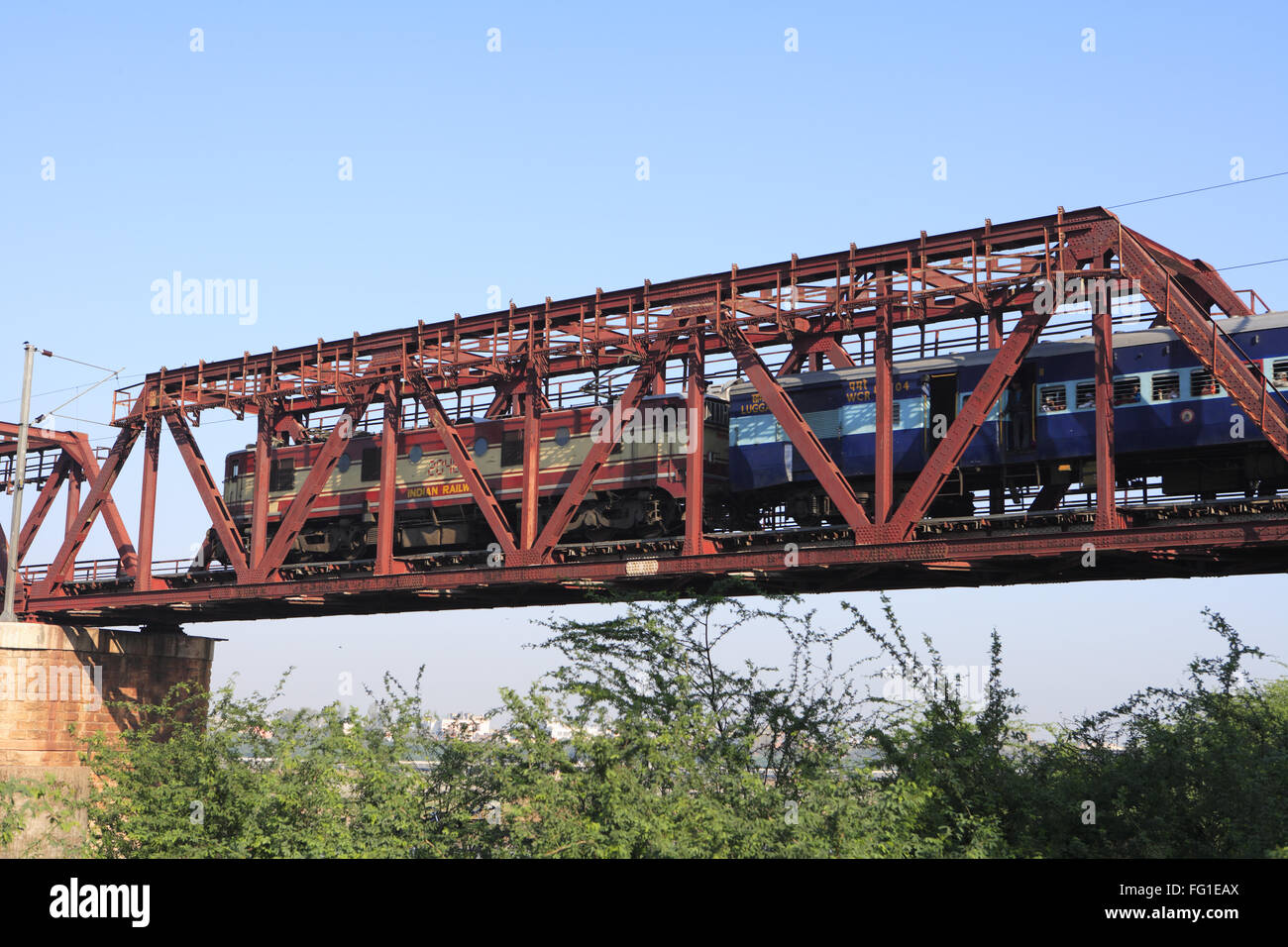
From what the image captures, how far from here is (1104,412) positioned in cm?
2731

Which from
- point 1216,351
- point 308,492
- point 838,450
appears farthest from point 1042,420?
point 308,492

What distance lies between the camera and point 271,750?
25.4 metres

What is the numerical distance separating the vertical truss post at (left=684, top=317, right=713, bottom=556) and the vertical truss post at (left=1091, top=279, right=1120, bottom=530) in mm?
9403

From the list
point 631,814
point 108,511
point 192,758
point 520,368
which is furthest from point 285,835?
point 108,511

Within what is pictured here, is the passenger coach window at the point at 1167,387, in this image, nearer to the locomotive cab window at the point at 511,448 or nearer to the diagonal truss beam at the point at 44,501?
the locomotive cab window at the point at 511,448

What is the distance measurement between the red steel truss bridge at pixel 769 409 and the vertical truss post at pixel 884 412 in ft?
0.18

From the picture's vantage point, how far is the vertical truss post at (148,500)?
45938 mm

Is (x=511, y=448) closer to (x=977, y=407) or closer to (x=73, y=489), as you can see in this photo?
(x=977, y=407)

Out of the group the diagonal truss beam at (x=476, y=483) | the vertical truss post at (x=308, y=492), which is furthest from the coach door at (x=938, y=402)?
the vertical truss post at (x=308, y=492)

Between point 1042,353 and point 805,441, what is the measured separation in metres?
5.97

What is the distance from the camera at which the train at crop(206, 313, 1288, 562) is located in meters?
28.4

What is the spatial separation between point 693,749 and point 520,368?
18833 millimetres

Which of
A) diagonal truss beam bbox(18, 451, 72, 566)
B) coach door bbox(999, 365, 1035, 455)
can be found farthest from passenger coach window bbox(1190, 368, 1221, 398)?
diagonal truss beam bbox(18, 451, 72, 566)
